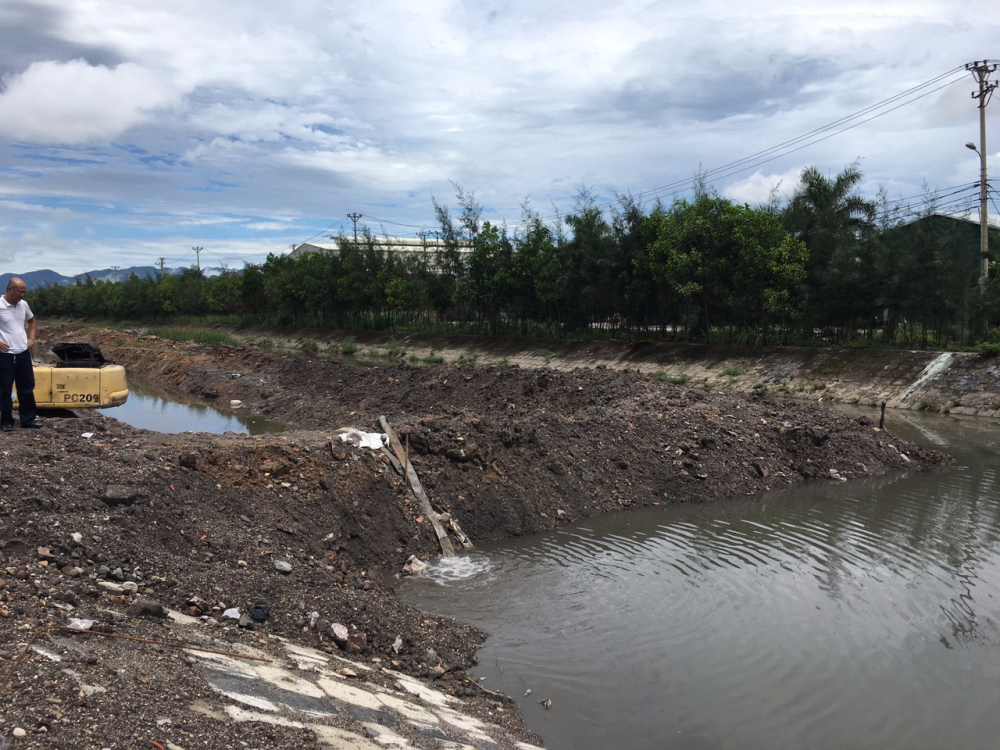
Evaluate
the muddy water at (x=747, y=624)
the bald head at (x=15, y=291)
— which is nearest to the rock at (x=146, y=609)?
the muddy water at (x=747, y=624)

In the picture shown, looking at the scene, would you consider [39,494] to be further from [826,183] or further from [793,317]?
[826,183]

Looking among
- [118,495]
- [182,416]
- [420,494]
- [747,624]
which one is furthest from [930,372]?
[118,495]

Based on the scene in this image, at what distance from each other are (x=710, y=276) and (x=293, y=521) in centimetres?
2181

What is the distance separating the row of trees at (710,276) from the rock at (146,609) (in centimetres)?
2337

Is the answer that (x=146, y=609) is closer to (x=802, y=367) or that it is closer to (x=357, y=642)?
(x=357, y=642)

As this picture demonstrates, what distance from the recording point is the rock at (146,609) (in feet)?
15.3

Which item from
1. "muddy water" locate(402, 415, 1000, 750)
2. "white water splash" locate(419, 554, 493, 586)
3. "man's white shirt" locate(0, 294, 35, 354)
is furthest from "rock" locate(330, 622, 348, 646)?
"man's white shirt" locate(0, 294, 35, 354)

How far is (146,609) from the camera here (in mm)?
4684

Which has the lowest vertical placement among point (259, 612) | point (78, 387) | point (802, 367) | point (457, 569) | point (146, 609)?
point (457, 569)

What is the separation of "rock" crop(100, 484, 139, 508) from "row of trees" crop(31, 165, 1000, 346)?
22.4 metres

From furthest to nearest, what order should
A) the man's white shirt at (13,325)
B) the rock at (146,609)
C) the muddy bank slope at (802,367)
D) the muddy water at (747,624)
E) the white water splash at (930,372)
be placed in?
1. the white water splash at (930,372)
2. the muddy bank slope at (802,367)
3. the man's white shirt at (13,325)
4. the muddy water at (747,624)
5. the rock at (146,609)

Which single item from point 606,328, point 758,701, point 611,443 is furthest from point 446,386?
point 606,328

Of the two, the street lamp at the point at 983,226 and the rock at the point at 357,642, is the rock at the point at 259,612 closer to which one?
the rock at the point at 357,642

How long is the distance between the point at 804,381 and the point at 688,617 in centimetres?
1810
